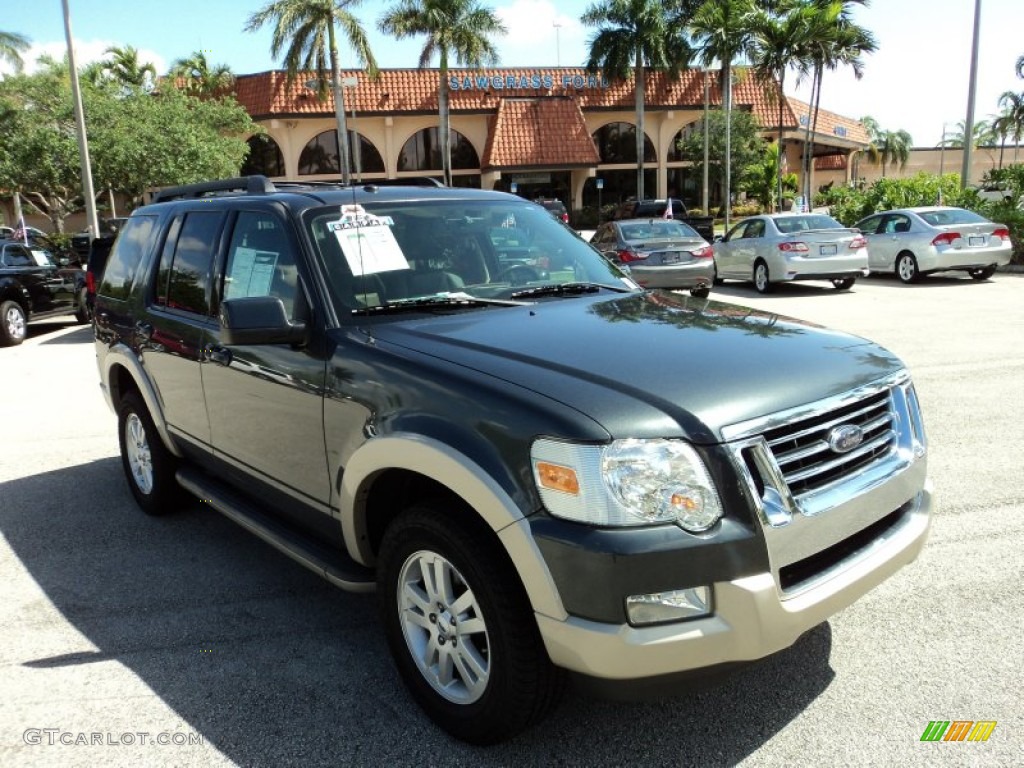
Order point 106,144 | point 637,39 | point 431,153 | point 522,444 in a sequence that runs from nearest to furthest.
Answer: point 522,444, point 106,144, point 637,39, point 431,153

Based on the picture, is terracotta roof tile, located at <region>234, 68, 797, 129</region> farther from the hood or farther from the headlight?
the headlight

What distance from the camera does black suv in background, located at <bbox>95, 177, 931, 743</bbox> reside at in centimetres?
229

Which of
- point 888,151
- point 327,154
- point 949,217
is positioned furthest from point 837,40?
point 888,151

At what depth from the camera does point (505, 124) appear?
4047cm

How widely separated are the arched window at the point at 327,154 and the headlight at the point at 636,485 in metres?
40.9

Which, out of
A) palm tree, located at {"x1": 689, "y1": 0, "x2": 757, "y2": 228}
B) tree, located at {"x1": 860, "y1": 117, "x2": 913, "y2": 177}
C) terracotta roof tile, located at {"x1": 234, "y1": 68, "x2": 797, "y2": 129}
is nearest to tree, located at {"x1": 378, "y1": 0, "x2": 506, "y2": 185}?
terracotta roof tile, located at {"x1": 234, "y1": 68, "x2": 797, "y2": 129}

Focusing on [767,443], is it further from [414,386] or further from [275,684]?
[275,684]

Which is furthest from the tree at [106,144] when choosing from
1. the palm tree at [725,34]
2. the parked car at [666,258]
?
the palm tree at [725,34]

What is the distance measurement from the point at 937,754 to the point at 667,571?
1.23 meters

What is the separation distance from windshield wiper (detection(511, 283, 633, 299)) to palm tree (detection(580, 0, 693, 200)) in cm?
3777

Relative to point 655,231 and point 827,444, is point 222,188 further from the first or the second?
point 655,231

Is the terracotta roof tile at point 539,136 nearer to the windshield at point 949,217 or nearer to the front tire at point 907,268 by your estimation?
the front tire at point 907,268

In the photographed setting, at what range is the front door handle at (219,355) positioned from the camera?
387cm

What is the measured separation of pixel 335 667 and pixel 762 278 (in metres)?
14.6
